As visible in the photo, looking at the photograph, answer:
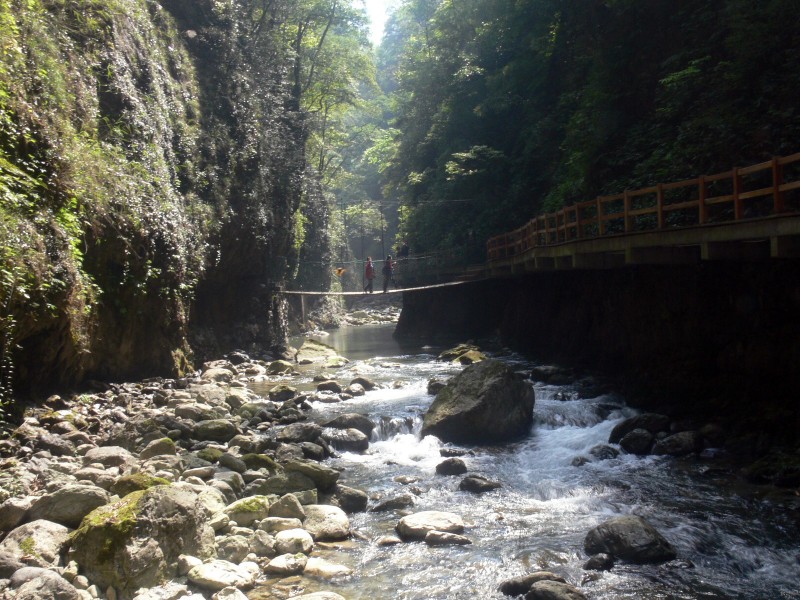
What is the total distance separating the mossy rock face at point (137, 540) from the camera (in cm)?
573

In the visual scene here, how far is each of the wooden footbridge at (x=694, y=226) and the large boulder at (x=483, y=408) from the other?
10.3 ft

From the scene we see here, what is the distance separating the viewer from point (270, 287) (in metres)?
23.9

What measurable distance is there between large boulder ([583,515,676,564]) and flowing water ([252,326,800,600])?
14 centimetres

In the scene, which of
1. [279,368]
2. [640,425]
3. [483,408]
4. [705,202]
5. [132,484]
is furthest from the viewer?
[279,368]

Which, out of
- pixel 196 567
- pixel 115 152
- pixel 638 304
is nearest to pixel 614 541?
pixel 196 567

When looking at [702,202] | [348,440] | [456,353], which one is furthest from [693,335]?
[456,353]

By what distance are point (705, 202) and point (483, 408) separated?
486 centimetres

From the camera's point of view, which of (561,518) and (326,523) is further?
(561,518)

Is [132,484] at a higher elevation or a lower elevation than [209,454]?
higher

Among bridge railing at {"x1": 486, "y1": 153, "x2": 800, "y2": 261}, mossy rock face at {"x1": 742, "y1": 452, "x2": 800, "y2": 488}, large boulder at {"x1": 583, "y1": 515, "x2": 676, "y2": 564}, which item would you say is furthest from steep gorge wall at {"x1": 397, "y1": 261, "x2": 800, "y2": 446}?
large boulder at {"x1": 583, "y1": 515, "x2": 676, "y2": 564}

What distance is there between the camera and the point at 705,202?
9.60 m

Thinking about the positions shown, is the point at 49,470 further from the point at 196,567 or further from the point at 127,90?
the point at 127,90

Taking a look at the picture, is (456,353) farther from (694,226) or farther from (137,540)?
(137,540)

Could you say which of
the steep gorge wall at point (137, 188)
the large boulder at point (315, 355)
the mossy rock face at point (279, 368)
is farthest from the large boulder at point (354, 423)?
the large boulder at point (315, 355)
